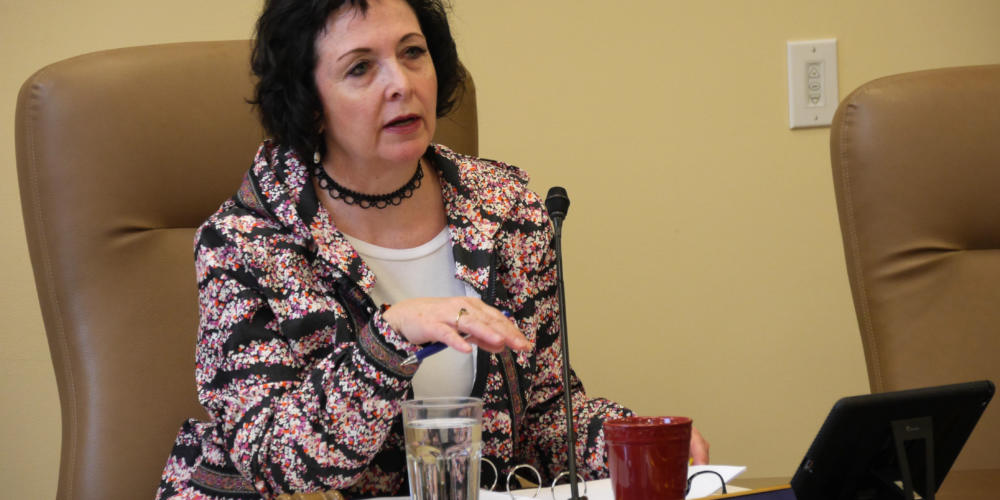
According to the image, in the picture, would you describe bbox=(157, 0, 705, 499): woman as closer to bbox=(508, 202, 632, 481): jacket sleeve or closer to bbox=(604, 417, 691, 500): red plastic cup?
bbox=(508, 202, 632, 481): jacket sleeve

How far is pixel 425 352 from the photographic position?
108 centimetres

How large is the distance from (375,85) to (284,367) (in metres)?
0.42

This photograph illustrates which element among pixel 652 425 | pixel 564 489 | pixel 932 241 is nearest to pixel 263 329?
pixel 564 489

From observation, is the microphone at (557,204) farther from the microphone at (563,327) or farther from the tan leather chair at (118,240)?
the tan leather chair at (118,240)

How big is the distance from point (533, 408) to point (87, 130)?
2.54ft

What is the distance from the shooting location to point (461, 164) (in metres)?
1.67

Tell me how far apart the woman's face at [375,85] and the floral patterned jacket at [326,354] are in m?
0.11

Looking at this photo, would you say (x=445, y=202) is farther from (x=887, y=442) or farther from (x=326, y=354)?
(x=887, y=442)

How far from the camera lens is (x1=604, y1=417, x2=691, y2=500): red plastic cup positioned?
871 millimetres

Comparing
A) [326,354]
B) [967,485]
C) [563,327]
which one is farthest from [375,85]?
[967,485]

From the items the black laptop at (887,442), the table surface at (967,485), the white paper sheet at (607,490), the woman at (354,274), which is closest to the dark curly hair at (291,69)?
the woman at (354,274)

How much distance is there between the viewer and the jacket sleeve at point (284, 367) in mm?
1216

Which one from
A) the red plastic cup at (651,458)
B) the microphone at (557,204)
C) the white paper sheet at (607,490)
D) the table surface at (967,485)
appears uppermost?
the microphone at (557,204)

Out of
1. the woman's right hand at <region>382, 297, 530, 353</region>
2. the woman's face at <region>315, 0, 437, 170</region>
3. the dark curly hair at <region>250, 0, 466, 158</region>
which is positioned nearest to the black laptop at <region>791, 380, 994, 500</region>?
the woman's right hand at <region>382, 297, 530, 353</region>
